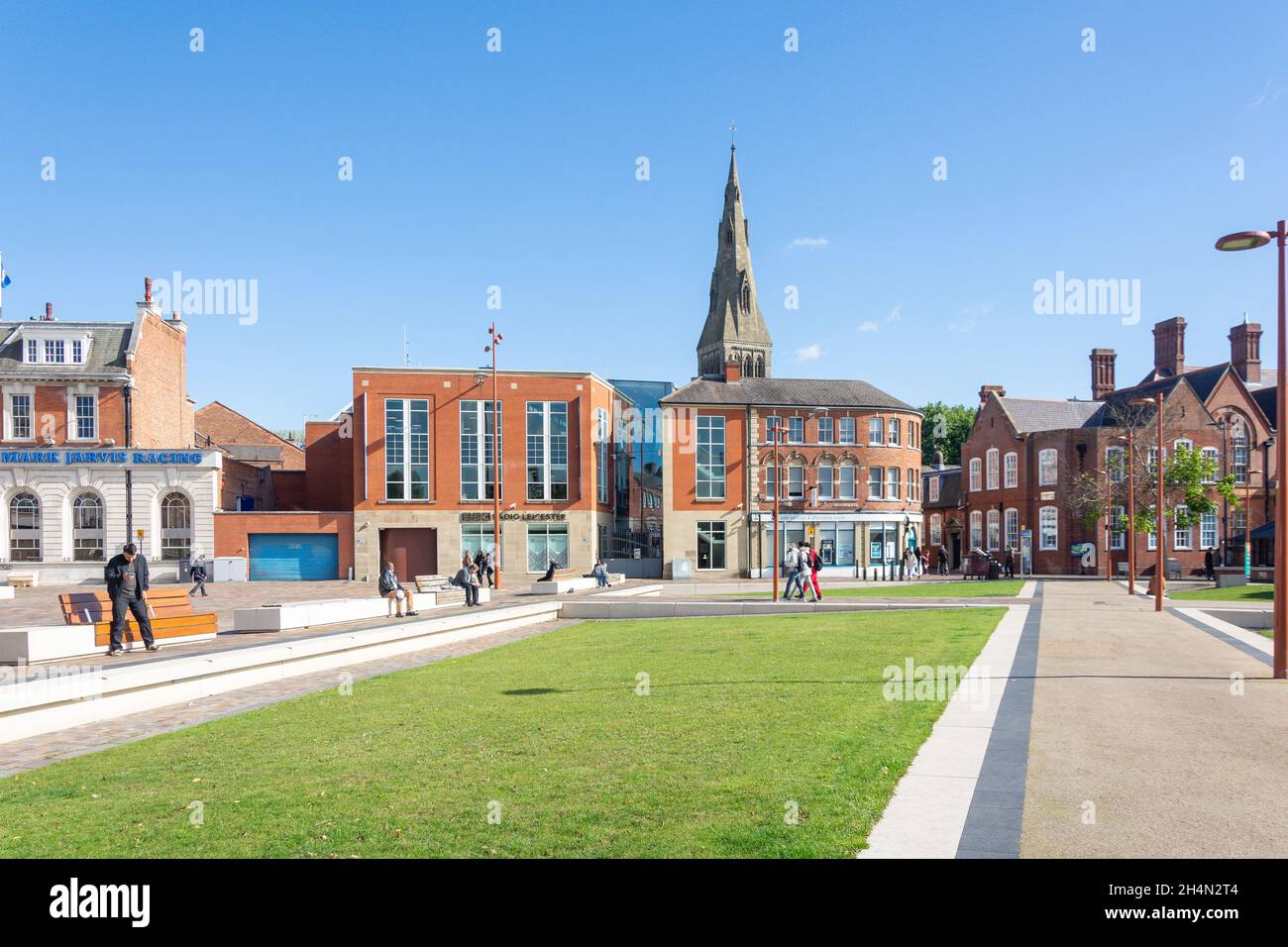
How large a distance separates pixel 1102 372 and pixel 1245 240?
195 ft

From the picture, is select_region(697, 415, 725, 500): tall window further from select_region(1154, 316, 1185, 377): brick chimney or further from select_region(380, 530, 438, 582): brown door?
select_region(1154, 316, 1185, 377): brick chimney

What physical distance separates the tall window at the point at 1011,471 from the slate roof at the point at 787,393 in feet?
30.5

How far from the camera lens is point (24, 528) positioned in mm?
49312

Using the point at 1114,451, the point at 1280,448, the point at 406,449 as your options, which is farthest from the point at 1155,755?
the point at 1114,451

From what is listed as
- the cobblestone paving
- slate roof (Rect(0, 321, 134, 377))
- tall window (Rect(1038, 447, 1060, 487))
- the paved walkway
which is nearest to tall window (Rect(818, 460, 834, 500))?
tall window (Rect(1038, 447, 1060, 487))

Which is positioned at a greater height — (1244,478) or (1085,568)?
(1244,478)

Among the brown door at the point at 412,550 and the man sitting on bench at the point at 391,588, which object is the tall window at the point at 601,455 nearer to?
the brown door at the point at 412,550

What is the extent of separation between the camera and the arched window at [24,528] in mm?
49031

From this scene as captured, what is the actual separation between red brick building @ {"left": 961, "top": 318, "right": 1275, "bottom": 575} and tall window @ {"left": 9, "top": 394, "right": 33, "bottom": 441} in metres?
59.5
